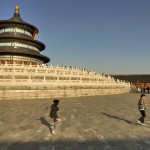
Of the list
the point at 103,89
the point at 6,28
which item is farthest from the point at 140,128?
the point at 6,28

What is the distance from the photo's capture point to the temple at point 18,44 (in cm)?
4628

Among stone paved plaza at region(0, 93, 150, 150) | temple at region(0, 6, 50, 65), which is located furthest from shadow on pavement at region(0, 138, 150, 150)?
temple at region(0, 6, 50, 65)

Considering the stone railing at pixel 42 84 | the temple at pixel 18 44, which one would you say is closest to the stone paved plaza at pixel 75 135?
the stone railing at pixel 42 84

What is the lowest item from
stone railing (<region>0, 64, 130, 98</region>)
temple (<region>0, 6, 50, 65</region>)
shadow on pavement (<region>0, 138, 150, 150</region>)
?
shadow on pavement (<region>0, 138, 150, 150</region>)

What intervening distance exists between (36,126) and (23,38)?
4042cm

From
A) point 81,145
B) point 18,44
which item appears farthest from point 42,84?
point 18,44

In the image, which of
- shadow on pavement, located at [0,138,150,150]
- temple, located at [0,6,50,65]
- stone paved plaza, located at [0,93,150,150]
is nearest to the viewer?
shadow on pavement, located at [0,138,150,150]

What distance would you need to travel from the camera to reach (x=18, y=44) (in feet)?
159

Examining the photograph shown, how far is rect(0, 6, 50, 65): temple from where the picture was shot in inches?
1822

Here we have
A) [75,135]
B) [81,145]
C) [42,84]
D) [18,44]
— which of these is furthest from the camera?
[18,44]

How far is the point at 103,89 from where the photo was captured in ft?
105

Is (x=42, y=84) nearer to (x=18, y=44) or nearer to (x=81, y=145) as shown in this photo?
(x=81, y=145)

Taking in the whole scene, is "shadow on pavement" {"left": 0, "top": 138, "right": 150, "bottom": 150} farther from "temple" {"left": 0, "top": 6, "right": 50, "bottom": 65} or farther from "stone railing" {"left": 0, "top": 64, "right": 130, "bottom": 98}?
"temple" {"left": 0, "top": 6, "right": 50, "bottom": 65}

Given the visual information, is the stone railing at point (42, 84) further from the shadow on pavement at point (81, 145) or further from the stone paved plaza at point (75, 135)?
the shadow on pavement at point (81, 145)
